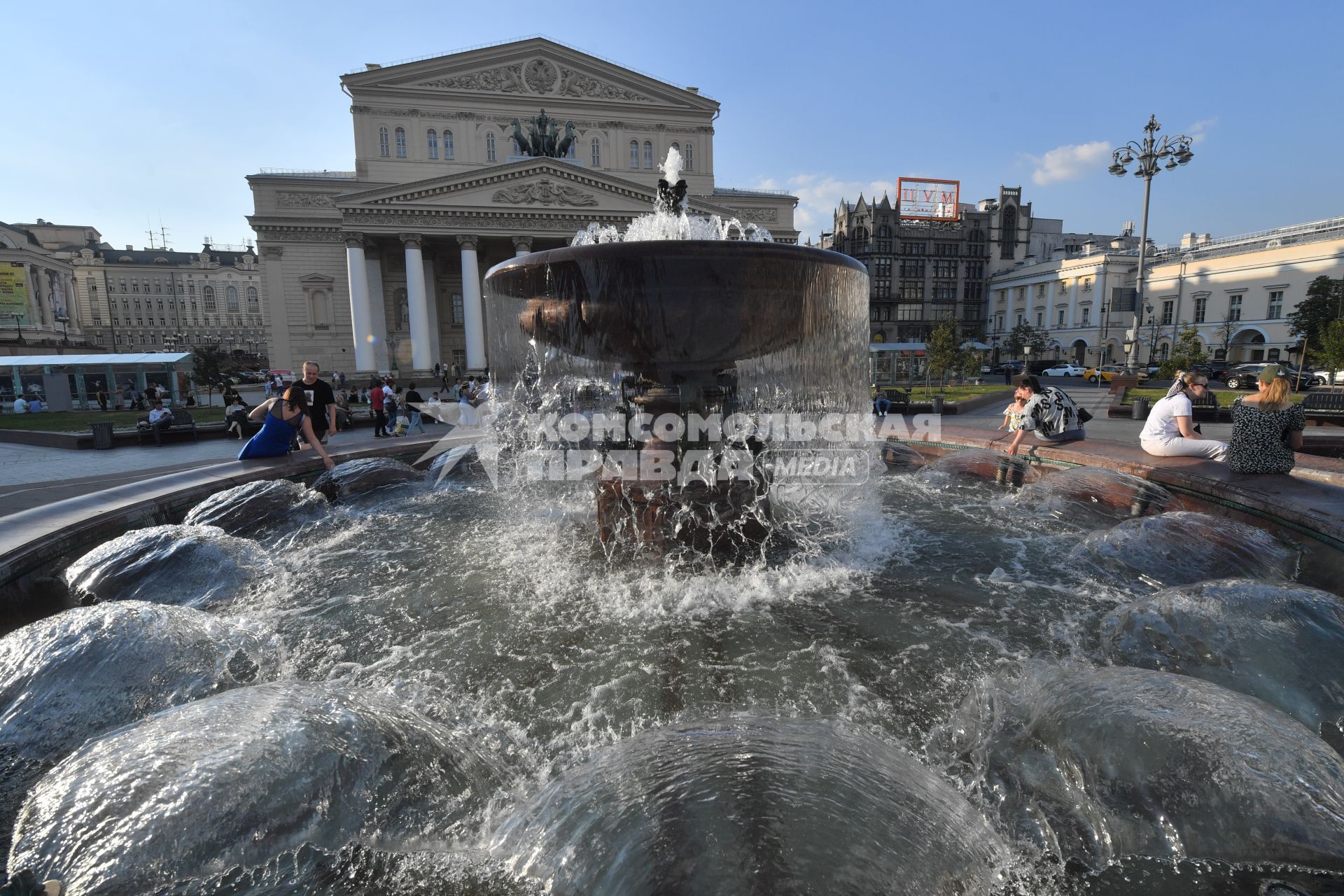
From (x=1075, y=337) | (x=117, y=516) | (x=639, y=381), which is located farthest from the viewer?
(x=1075, y=337)

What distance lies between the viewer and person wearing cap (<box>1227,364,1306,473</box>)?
4527 mm

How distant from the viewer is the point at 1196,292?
1950 inches

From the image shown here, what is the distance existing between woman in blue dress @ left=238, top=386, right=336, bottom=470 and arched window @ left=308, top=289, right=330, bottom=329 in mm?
37512

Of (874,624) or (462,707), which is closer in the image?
(462,707)

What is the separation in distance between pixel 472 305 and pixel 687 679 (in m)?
35.4

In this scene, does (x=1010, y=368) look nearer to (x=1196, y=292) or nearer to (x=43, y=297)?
(x=1196, y=292)

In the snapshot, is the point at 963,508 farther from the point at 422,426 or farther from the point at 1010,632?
the point at 422,426

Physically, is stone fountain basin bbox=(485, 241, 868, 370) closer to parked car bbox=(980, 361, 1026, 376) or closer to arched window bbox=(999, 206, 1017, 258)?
A: parked car bbox=(980, 361, 1026, 376)

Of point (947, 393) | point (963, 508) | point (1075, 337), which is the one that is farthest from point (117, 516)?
point (1075, 337)

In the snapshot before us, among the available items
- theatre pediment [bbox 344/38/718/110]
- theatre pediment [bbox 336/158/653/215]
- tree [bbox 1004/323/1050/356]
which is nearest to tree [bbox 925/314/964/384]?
theatre pediment [bbox 336/158/653/215]

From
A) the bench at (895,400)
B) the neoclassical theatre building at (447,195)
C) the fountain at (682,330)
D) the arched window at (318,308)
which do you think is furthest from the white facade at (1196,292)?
the arched window at (318,308)

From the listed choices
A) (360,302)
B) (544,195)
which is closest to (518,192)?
(544,195)

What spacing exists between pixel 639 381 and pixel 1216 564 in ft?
11.9

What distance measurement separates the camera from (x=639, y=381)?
192 inches
